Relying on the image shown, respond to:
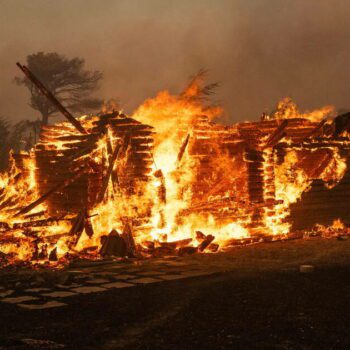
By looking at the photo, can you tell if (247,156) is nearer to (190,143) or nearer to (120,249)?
(190,143)

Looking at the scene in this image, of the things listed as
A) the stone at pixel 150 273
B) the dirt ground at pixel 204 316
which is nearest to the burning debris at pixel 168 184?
the stone at pixel 150 273

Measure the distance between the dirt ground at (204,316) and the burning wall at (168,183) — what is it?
4.11 metres

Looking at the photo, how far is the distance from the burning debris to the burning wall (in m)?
0.03

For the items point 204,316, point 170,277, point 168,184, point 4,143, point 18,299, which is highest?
point 4,143

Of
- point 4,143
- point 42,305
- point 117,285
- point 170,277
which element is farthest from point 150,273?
point 4,143

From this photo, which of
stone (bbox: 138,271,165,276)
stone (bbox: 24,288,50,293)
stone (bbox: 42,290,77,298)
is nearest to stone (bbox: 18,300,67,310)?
stone (bbox: 42,290,77,298)

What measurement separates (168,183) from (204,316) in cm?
802

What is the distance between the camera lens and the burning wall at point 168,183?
40.7 feet

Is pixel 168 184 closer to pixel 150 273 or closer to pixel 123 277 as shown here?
pixel 150 273

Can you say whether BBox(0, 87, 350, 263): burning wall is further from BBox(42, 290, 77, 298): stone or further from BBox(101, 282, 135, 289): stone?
BBox(42, 290, 77, 298): stone

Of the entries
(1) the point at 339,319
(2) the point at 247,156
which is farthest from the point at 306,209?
(1) the point at 339,319

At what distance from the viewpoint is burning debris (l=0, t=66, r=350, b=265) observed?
12.3m

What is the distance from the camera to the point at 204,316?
6.27m

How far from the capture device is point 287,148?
16141 mm
